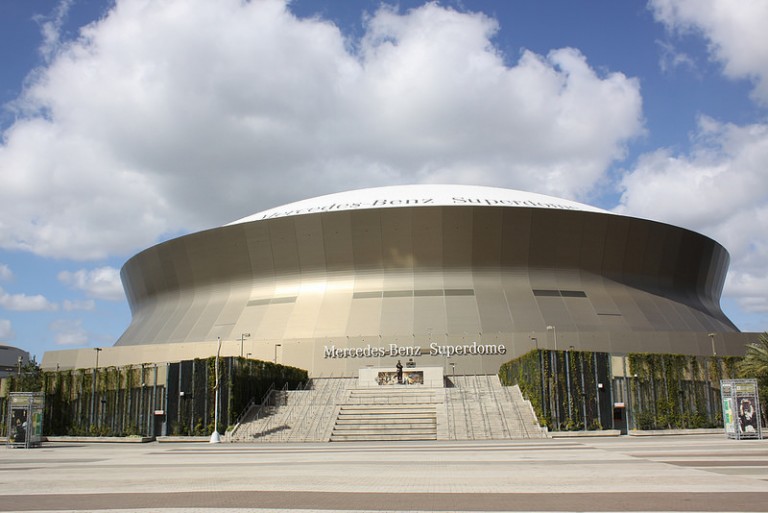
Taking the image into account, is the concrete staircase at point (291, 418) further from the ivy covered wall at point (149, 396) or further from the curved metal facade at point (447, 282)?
the curved metal facade at point (447, 282)

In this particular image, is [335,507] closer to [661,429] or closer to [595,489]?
[595,489]

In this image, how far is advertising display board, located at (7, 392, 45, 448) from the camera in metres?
27.8

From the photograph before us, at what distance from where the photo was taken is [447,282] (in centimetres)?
4866

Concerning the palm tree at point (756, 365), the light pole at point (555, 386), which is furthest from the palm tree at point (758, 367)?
the light pole at point (555, 386)

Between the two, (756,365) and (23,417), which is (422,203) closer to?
(756,365)

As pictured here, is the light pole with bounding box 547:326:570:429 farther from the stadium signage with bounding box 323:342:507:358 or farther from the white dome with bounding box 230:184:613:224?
the white dome with bounding box 230:184:613:224

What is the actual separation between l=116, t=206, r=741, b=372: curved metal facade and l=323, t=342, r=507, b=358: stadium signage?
355mm

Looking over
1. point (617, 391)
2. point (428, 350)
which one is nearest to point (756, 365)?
point (617, 391)

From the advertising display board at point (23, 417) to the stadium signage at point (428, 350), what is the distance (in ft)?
66.5

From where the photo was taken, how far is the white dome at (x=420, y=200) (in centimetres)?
5162

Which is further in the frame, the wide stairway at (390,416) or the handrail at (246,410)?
the handrail at (246,410)

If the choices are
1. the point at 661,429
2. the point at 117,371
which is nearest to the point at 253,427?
the point at 117,371

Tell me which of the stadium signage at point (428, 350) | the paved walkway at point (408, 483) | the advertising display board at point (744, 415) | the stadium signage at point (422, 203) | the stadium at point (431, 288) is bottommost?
the paved walkway at point (408, 483)

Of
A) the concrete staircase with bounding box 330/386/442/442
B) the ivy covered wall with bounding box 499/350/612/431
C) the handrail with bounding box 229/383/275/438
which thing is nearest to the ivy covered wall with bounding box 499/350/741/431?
the ivy covered wall with bounding box 499/350/612/431
